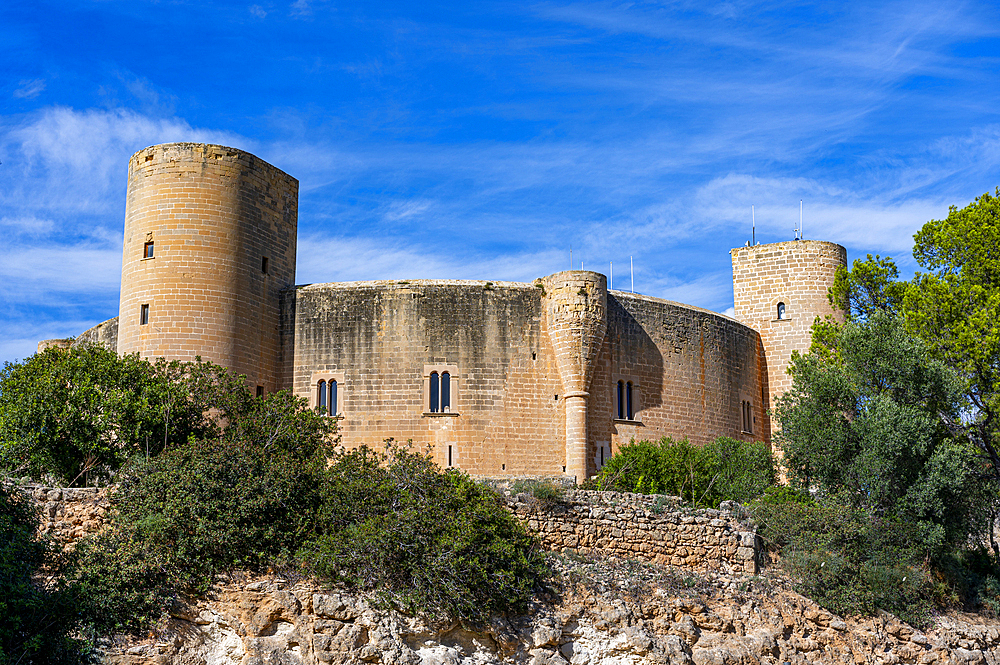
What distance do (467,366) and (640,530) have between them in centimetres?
992

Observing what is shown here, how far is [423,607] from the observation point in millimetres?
18000

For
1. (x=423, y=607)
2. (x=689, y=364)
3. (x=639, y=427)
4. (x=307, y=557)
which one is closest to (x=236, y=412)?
(x=307, y=557)

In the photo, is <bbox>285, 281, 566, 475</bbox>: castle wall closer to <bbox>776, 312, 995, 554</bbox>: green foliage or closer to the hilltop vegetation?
the hilltop vegetation

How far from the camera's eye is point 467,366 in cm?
3031

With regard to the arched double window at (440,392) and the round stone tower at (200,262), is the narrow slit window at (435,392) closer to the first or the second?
the arched double window at (440,392)

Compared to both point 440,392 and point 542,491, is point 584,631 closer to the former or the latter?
point 542,491

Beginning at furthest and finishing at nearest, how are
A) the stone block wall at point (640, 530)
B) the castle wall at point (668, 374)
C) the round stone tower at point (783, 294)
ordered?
the round stone tower at point (783, 294), the castle wall at point (668, 374), the stone block wall at point (640, 530)

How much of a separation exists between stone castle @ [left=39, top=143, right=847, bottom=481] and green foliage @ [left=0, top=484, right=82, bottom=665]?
1264cm

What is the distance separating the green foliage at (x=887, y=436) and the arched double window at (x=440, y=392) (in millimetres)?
9116

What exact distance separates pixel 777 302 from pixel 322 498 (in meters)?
21.4

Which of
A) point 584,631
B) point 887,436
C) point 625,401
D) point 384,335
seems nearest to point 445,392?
point 384,335

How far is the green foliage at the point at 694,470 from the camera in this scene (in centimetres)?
2712

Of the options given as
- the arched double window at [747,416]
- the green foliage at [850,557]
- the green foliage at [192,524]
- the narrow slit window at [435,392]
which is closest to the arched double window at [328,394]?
the narrow slit window at [435,392]

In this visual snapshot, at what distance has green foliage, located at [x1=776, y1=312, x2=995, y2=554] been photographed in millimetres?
24078
